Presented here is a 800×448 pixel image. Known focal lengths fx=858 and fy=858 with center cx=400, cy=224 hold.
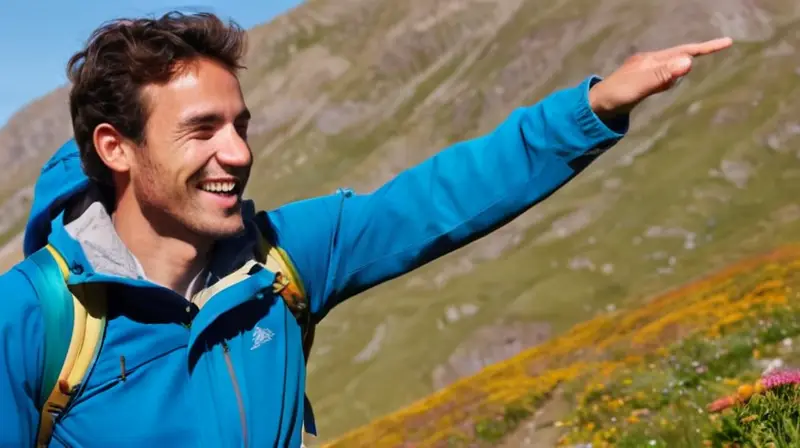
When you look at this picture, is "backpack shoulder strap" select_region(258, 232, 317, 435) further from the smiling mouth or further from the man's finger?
the man's finger

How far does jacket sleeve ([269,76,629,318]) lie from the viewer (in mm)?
4105

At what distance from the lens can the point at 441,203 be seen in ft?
14.4

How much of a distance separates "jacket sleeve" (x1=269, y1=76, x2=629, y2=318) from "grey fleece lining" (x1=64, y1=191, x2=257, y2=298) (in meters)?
0.27

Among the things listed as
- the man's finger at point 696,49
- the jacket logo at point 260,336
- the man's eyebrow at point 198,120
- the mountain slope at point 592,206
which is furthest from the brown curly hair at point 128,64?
the mountain slope at point 592,206

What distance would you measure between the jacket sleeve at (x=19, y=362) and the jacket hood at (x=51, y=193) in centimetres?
68

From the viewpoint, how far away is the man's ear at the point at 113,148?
400cm

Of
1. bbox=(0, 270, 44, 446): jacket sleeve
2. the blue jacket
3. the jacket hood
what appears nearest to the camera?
bbox=(0, 270, 44, 446): jacket sleeve

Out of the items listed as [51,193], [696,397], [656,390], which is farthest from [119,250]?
[656,390]

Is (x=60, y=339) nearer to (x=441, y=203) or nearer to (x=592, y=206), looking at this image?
(x=441, y=203)

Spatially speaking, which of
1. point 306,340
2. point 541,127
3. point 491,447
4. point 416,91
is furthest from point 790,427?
point 416,91

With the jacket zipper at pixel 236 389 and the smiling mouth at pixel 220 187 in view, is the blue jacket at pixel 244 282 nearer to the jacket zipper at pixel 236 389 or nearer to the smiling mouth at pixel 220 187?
the jacket zipper at pixel 236 389

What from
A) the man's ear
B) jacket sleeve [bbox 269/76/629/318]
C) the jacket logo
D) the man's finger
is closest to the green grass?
jacket sleeve [bbox 269/76/629/318]

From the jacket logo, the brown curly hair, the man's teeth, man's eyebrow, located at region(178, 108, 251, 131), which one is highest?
the brown curly hair

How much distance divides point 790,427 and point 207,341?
3203 mm
